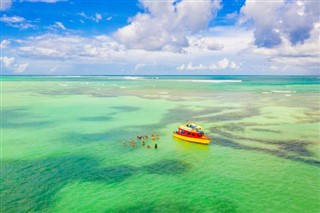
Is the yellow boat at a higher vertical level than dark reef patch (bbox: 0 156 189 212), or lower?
higher

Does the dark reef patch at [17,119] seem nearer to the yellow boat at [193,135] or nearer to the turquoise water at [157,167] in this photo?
the turquoise water at [157,167]

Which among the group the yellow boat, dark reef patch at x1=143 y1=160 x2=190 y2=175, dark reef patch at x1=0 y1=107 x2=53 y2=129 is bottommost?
dark reef patch at x1=143 y1=160 x2=190 y2=175

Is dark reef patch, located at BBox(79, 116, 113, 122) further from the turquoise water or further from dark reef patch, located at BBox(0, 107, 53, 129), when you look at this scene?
dark reef patch, located at BBox(0, 107, 53, 129)

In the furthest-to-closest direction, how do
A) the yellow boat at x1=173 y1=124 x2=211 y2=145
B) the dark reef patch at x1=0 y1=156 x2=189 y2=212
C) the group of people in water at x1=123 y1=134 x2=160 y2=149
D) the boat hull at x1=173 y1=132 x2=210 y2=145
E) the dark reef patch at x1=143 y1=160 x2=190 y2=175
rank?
the yellow boat at x1=173 y1=124 x2=211 y2=145
the boat hull at x1=173 y1=132 x2=210 y2=145
the group of people in water at x1=123 y1=134 x2=160 y2=149
the dark reef patch at x1=143 y1=160 x2=190 y2=175
the dark reef patch at x1=0 y1=156 x2=189 y2=212

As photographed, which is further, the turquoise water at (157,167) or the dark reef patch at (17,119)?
the dark reef patch at (17,119)

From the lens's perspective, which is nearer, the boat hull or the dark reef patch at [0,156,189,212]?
the dark reef patch at [0,156,189,212]

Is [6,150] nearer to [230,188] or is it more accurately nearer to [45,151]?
[45,151]

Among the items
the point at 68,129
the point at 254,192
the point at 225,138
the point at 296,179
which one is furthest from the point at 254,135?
the point at 68,129

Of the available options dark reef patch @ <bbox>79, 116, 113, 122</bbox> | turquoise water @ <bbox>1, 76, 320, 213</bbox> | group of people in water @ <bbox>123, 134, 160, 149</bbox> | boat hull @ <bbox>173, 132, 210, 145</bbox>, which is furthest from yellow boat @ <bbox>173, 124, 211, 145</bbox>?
dark reef patch @ <bbox>79, 116, 113, 122</bbox>

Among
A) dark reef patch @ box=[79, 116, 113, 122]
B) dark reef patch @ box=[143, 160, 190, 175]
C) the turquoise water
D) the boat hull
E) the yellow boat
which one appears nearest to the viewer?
the turquoise water

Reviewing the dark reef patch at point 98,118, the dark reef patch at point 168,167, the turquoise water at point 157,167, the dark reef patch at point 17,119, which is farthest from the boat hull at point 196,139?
the dark reef patch at point 17,119

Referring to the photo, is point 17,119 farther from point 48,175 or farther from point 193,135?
point 193,135
